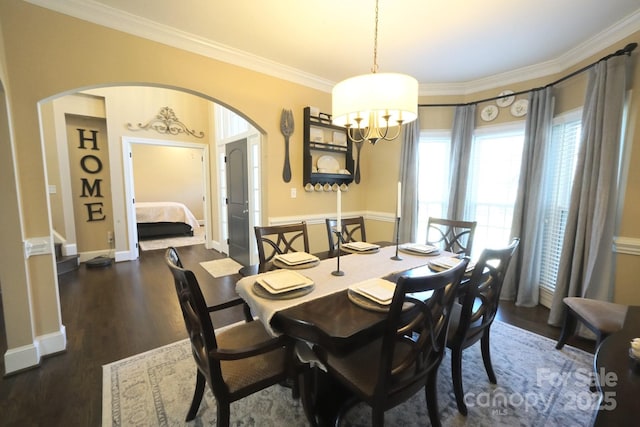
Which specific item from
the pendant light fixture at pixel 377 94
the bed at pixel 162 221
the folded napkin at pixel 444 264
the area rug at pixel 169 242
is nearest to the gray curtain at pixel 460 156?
the folded napkin at pixel 444 264

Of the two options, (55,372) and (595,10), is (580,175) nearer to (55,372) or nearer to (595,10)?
(595,10)

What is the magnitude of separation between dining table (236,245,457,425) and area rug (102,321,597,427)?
366mm

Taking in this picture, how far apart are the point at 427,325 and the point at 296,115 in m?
2.85

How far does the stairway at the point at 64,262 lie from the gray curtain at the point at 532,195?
6050 mm

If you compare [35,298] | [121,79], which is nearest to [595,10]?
[121,79]

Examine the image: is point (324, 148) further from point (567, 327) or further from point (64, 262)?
point (64, 262)

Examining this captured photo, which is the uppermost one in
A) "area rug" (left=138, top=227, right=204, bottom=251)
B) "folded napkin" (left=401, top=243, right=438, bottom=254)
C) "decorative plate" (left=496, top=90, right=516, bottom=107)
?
"decorative plate" (left=496, top=90, right=516, bottom=107)

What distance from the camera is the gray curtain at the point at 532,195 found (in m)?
2.86

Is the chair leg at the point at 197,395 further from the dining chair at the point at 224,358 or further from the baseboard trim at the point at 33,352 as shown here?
the baseboard trim at the point at 33,352

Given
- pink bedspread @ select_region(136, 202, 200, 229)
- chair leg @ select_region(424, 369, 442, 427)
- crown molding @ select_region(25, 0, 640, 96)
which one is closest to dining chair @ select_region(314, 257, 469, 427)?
chair leg @ select_region(424, 369, 442, 427)

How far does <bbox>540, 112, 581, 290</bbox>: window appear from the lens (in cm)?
277

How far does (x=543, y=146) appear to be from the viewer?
2855 mm

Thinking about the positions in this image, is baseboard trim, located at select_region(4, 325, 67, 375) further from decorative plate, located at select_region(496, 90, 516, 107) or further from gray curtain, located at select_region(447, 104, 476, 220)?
decorative plate, located at select_region(496, 90, 516, 107)

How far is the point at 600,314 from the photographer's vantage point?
186 cm
